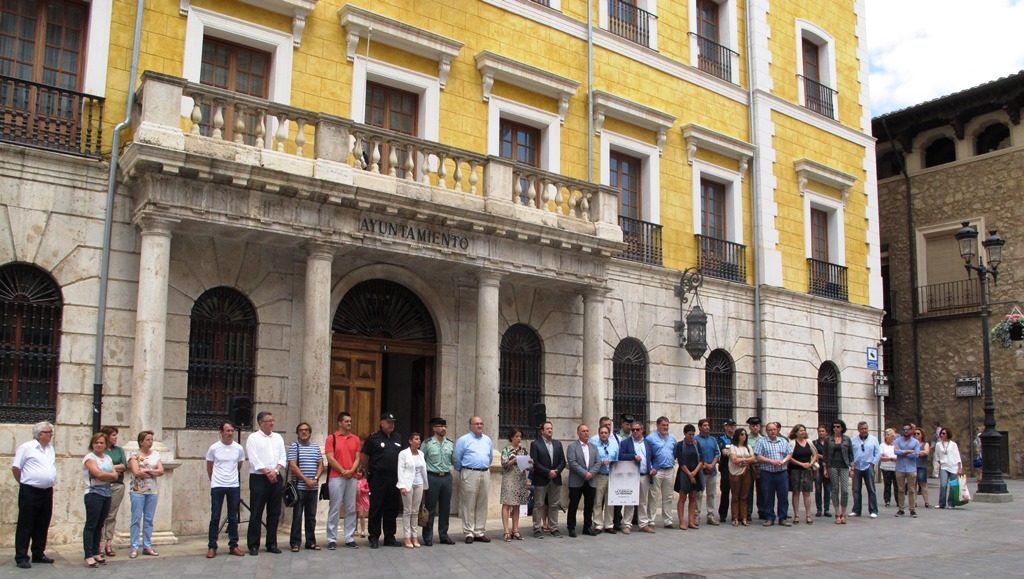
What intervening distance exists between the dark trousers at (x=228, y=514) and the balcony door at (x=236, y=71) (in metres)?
5.45

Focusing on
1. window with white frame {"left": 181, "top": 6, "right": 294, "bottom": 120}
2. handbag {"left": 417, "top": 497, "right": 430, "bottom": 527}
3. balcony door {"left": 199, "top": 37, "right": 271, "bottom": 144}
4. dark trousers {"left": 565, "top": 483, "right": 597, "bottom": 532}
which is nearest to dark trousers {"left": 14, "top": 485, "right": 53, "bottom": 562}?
handbag {"left": 417, "top": 497, "right": 430, "bottom": 527}

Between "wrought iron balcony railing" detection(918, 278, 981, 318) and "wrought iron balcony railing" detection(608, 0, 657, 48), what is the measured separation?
44.4 ft

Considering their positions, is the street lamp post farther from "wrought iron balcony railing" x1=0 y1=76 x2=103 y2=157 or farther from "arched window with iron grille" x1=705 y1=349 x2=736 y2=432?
"wrought iron balcony railing" x1=0 y1=76 x2=103 y2=157

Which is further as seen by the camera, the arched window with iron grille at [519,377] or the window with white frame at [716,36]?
the window with white frame at [716,36]

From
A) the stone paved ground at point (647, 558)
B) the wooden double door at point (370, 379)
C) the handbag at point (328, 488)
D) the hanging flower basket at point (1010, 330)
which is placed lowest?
the stone paved ground at point (647, 558)

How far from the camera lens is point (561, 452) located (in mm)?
13812

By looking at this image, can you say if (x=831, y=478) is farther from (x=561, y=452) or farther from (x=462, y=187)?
(x=462, y=187)

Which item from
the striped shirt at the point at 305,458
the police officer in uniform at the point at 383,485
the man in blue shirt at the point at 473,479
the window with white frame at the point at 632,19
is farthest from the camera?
the window with white frame at the point at 632,19

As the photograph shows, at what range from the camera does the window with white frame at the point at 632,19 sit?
20.0 m

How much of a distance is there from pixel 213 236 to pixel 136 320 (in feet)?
5.46

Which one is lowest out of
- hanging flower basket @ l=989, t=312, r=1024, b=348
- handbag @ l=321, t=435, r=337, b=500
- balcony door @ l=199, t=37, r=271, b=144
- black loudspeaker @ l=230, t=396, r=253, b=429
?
handbag @ l=321, t=435, r=337, b=500

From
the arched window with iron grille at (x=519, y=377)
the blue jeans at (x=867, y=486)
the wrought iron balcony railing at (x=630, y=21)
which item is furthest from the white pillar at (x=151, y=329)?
the blue jeans at (x=867, y=486)

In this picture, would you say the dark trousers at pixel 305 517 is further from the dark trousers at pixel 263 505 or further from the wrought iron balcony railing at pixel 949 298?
the wrought iron balcony railing at pixel 949 298

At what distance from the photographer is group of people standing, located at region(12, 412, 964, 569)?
11.0m
